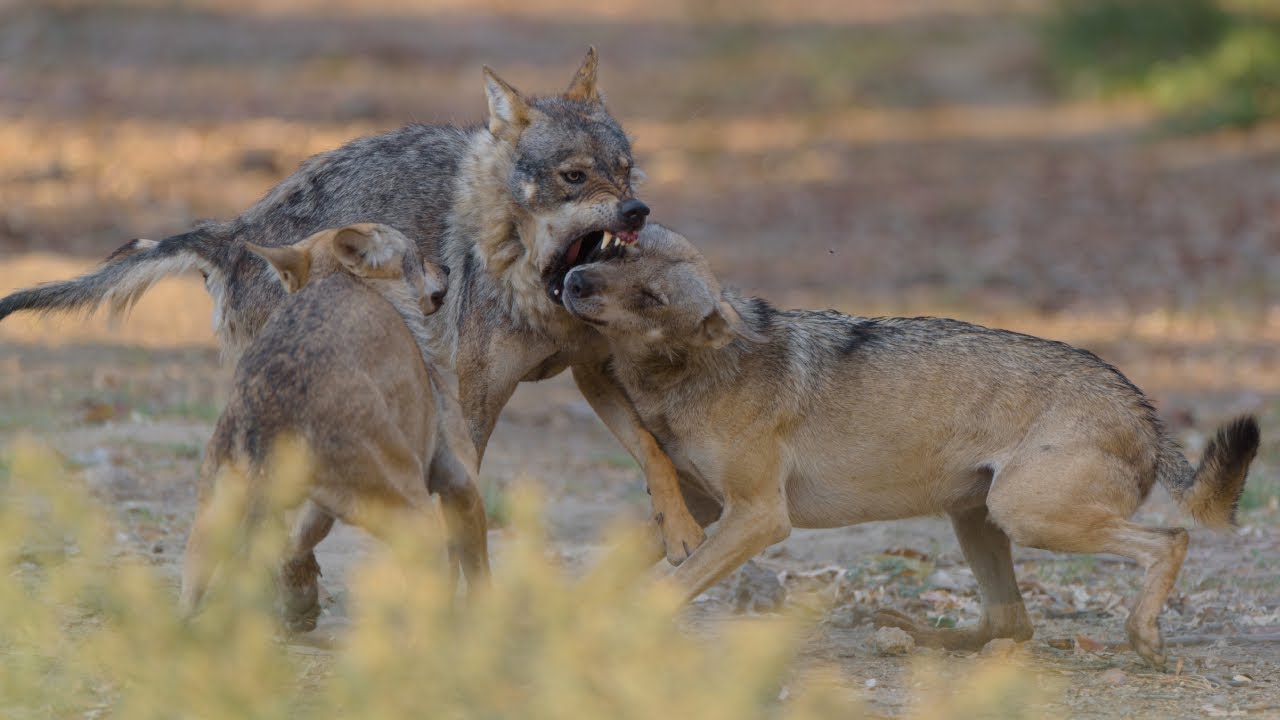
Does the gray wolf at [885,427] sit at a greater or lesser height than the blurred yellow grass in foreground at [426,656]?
lesser

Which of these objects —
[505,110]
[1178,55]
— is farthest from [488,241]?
[1178,55]

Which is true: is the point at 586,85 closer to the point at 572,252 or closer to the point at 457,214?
the point at 457,214

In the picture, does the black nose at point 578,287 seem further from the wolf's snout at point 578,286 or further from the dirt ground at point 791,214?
the dirt ground at point 791,214

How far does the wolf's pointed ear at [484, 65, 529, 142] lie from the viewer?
7.36m

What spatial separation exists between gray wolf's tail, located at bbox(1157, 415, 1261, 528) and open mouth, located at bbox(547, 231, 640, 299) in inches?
91.3

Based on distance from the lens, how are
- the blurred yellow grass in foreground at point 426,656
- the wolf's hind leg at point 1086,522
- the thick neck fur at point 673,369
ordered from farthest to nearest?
the thick neck fur at point 673,369, the wolf's hind leg at point 1086,522, the blurred yellow grass in foreground at point 426,656

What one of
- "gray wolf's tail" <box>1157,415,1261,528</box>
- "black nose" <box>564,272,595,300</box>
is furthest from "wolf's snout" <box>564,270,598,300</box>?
"gray wolf's tail" <box>1157,415,1261,528</box>

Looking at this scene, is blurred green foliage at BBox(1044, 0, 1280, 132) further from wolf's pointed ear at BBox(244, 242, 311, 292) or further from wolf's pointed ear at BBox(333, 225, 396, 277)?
wolf's pointed ear at BBox(244, 242, 311, 292)

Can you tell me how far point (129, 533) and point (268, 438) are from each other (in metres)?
2.78

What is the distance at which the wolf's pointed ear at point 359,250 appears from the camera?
6.20 metres

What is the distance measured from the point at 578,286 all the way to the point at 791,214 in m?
13.6

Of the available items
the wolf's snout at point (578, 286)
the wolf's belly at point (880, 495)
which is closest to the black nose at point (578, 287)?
the wolf's snout at point (578, 286)

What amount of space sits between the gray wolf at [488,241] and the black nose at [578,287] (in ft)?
0.97

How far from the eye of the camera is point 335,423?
5.38m
